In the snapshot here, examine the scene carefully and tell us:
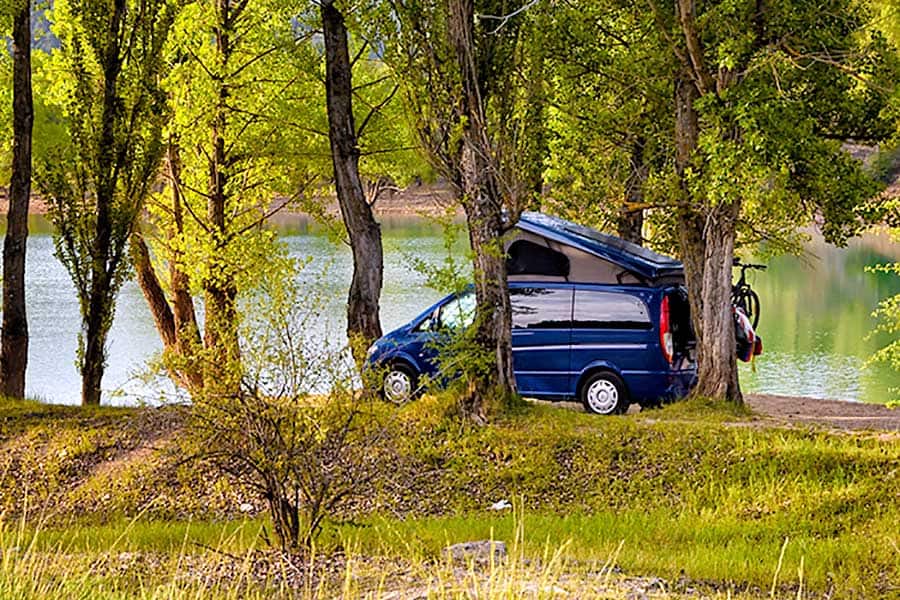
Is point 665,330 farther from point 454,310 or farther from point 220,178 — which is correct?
point 220,178

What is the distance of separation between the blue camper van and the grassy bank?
4.16 ft

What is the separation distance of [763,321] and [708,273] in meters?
23.5

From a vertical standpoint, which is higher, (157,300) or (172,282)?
(172,282)

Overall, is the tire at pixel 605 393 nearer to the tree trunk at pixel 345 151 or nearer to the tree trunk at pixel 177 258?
the tree trunk at pixel 345 151

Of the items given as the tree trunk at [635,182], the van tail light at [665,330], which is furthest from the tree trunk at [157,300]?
the van tail light at [665,330]

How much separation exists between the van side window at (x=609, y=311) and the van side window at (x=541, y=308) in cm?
17

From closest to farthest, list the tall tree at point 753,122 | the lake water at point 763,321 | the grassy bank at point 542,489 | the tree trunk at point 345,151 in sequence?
the grassy bank at point 542,489 → the tall tree at point 753,122 → the tree trunk at point 345,151 → the lake water at point 763,321

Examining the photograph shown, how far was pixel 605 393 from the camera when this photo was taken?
619 inches

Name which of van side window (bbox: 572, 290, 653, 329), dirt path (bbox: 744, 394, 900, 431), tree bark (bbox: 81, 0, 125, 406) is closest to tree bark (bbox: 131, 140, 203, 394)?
tree bark (bbox: 81, 0, 125, 406)

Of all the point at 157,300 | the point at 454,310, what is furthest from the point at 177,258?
the point at 454,310

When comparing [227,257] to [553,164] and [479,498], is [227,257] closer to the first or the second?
[553,164]

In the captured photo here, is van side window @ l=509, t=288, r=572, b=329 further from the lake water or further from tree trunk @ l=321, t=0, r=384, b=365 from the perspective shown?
tree trunk @ l=321, t=0, r=384, b=365

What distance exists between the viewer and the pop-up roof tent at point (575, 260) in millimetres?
15797

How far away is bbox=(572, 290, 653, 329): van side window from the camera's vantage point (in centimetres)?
1537
